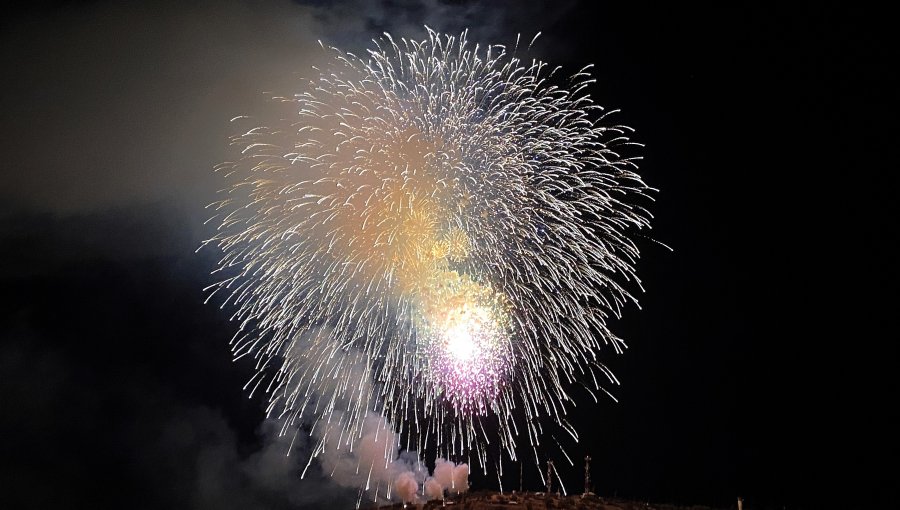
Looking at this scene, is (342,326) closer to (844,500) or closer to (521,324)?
(521,324)

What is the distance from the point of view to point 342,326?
2355 centimetres

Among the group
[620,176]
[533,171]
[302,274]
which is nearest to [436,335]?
[302,274]

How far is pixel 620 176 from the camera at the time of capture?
72.6 feet

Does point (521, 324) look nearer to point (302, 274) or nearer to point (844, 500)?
point (302, 274)

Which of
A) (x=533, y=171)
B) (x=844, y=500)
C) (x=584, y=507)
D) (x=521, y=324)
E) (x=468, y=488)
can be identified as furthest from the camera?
(x=468, y=488)

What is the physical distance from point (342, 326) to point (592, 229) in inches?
433

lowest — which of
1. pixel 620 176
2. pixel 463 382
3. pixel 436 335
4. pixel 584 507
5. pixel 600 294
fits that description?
pixel 584 507

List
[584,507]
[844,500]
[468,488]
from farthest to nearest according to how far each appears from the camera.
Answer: [468,488]
[844,500]
[584,507]

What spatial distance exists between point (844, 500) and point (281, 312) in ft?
125

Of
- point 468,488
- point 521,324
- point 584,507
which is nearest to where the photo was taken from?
point 521,324

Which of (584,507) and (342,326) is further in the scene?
(584,507)

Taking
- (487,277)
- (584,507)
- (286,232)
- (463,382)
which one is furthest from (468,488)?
(286,232)

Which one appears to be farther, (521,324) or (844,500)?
(844,500)

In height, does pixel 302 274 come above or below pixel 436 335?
above
